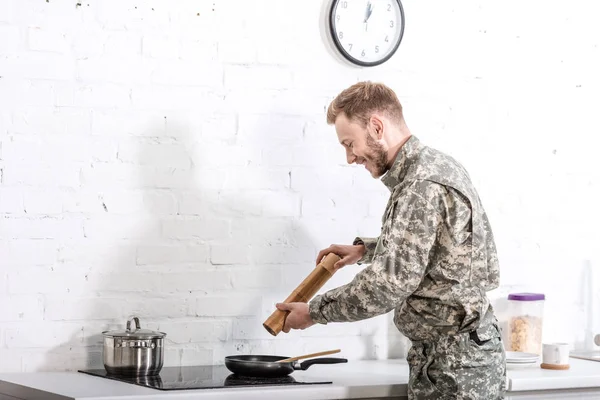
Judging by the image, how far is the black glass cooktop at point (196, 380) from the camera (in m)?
2.71

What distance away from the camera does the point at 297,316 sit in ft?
9.18

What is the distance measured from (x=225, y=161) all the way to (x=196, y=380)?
0.82 m

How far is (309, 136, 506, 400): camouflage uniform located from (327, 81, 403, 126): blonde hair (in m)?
0.13

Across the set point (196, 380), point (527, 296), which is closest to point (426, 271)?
point (196, 380)

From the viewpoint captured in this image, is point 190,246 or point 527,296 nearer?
point 190,246

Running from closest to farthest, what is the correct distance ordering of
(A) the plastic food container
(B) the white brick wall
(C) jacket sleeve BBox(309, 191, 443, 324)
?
(C) jacket sleeve BBox(309, 191, 443, 324) < (B) the white brick wall < (A) the plastic food container

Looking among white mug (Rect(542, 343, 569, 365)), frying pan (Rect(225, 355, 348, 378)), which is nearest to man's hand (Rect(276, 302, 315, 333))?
frying pan (Rect(225, 355, 348, 378))

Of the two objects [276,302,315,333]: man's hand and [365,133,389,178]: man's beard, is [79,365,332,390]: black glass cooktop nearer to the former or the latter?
[276,302,315,333]: man's hand

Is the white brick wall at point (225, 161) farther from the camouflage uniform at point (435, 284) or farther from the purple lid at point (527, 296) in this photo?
the camouflage uniform at point (435, 284)

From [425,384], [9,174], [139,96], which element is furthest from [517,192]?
[9,174]

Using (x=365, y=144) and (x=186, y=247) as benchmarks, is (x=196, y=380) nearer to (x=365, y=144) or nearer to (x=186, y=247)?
(x=186, y=247)

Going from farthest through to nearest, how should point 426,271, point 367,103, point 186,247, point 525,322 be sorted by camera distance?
1. point 525,322
2. point 186,247
3. point 367,103
4. point 426,271

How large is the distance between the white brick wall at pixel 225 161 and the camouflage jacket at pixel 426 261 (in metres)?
0.67

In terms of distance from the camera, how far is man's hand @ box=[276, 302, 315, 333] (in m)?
2.78
